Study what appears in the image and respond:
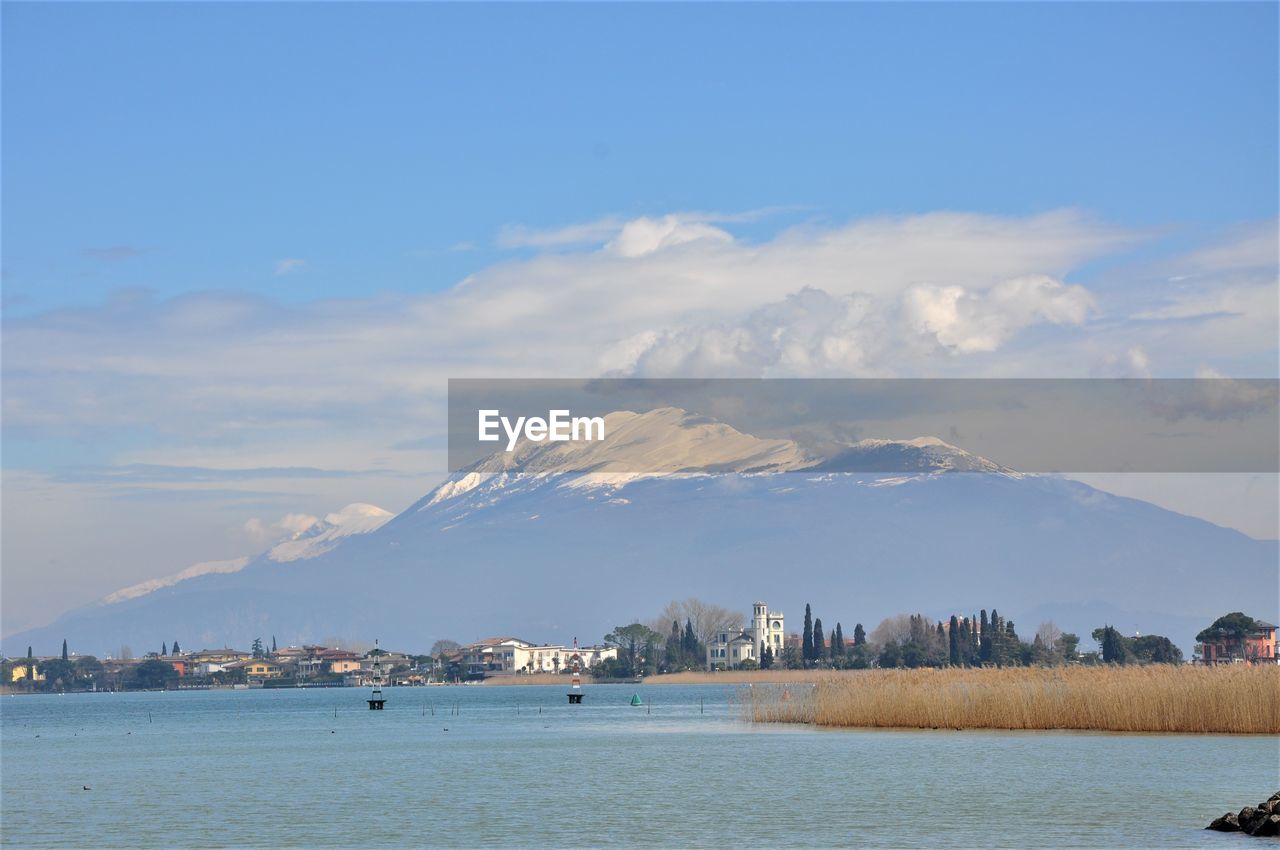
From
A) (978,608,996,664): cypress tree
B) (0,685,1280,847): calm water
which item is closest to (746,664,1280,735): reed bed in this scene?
(0,685,1280,847): calm water

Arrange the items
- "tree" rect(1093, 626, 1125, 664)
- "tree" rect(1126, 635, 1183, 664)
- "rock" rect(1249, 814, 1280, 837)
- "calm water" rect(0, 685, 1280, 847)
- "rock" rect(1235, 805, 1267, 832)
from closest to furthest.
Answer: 1. "rock" rect(1249, 814, 1280, 837)
2. "rock" rect(1235, 805, 1267, 832)
3. "calm water" rect(0, 685, 1280, 847)
4. "tree" rect(1093, 626, 1125, 664)
5. "tree" rect(1126, 635, 1183, 664)

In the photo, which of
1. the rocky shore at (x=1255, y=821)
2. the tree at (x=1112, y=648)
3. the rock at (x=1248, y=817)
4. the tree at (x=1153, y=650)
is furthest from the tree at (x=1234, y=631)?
the rock at (x=1248, y=817)

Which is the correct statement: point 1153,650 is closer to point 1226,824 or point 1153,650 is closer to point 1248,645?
point 1248,645

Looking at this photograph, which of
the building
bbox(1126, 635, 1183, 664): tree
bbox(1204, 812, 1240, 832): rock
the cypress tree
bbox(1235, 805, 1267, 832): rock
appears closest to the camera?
bbox(1235, 805, 1267, 832): rock

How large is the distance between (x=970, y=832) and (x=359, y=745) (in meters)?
46.1

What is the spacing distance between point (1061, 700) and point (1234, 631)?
326 feet

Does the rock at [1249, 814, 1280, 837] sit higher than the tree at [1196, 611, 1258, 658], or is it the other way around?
the tree at [1196, 611, 1258, 658]

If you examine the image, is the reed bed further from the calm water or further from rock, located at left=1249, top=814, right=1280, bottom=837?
rock, located at left=1249, top=814, right=1280, bottom=837

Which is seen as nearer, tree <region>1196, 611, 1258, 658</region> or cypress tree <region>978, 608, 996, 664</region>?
tree <region>1196, 611, 1258, 658</region>

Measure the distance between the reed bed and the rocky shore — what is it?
774 inches

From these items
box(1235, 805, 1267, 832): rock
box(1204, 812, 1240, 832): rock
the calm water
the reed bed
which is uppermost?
the reed bed

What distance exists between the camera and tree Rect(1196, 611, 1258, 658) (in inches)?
5856

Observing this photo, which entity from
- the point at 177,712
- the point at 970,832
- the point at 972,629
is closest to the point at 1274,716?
the point at 970,832

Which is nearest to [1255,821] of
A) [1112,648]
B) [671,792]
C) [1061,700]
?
[671,792]
